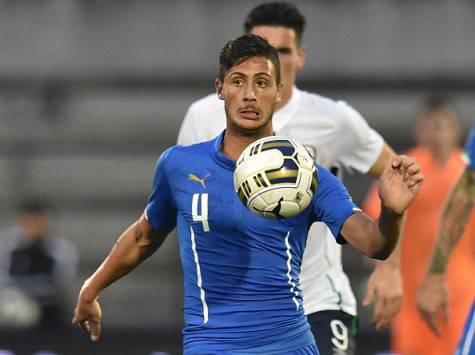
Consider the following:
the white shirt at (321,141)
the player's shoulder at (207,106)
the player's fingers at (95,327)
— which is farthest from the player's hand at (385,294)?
the player's fingers at (95,327)

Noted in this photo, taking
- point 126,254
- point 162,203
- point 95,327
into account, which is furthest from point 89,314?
point 162,203

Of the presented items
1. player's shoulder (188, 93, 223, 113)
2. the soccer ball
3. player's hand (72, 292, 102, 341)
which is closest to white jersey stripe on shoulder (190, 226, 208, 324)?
the soccer ball

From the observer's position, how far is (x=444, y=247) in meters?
7.12

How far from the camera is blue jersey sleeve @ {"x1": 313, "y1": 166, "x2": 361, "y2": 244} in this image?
5.29 meters

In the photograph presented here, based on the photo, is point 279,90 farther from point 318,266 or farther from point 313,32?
point 313,32

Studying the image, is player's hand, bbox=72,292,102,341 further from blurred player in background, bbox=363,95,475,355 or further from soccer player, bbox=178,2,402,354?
blurred player in background, bbox=363,95,475,355

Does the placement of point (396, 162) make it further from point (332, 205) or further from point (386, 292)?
point (386, 292)

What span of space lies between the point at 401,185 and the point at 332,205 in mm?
490

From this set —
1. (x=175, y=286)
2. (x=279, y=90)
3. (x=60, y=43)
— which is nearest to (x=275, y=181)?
(x=279, y=90)

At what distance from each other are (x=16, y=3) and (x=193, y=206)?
37.7 feet

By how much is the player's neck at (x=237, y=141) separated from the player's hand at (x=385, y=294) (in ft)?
5.04

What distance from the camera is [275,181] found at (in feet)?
16.8

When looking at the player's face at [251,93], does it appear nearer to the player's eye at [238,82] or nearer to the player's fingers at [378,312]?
the player's eye at [238,82]

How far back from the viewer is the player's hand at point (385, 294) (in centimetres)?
676
